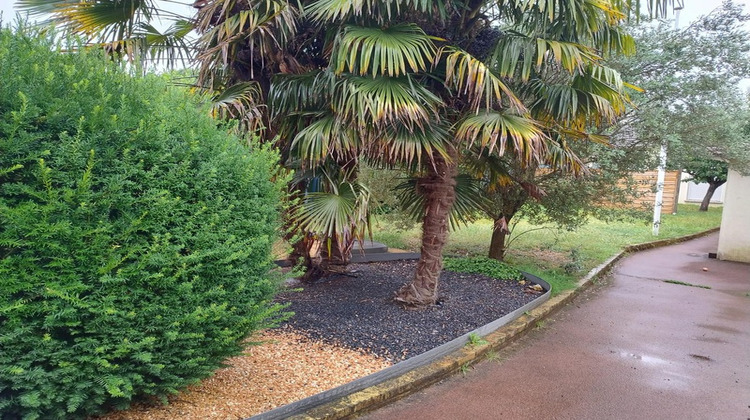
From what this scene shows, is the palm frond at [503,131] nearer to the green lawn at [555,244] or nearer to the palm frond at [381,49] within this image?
the palm frond at [381,49]

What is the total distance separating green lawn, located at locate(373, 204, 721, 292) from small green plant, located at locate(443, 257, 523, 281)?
0.57 m

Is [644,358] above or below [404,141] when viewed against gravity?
below

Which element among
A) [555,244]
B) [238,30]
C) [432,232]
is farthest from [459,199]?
[555,244]

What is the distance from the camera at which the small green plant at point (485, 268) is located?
691 centimetres

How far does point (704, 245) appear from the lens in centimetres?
1323

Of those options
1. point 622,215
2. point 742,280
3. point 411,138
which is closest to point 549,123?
point 411,138

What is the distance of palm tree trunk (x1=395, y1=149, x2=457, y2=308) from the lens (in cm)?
511

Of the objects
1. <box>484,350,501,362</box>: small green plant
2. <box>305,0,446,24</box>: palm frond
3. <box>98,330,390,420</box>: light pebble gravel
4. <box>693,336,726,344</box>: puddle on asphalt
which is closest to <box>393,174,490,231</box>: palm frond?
<box>484,350,501,362</box>: small green plant

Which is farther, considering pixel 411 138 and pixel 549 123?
pixel 549 123

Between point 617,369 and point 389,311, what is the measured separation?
7.29 feet

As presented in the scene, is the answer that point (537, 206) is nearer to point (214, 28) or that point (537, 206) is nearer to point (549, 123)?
point (549, 123)

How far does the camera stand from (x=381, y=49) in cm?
414

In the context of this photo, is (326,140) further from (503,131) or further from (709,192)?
(709,192)

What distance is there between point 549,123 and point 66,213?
496cm
